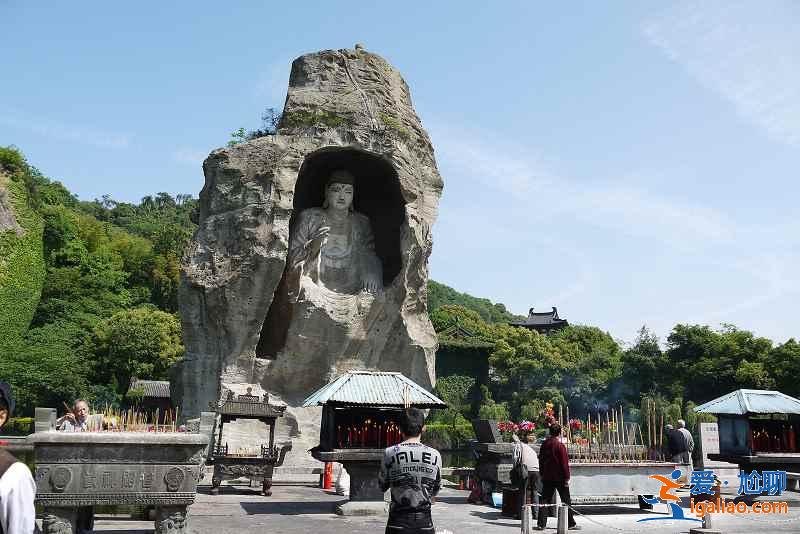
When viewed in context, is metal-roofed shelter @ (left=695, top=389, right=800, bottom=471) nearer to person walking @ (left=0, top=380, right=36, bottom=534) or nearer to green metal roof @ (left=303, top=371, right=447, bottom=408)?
green metal roof @ (left=303, top=371, right=447, bottom=408)

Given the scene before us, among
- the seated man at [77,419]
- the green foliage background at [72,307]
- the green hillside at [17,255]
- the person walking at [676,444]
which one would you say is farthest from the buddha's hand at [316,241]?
the green hillside at [17,255]

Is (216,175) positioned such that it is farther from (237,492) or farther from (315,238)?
(237,492)

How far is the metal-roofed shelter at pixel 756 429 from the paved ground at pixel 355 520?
2.84ft

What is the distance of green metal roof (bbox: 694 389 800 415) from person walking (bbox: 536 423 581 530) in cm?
412

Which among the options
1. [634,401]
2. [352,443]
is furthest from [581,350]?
[352,443]

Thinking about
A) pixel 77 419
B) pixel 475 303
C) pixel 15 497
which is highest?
pixel 475 303

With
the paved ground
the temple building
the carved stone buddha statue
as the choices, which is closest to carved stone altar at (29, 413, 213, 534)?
the paved ground

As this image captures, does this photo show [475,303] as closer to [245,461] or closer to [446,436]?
[446,436]

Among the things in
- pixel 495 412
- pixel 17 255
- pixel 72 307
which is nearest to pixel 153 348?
pixel 72 307

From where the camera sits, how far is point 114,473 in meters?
7.18

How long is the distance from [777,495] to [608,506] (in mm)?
3075

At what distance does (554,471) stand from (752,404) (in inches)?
187

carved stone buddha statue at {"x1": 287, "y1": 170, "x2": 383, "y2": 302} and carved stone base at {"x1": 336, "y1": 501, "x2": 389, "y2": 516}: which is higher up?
carved stone buddha statue at {"x1": 287, "y1": 170, "x2": 383, "y2": 302}

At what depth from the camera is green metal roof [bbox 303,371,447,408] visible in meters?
10.5
